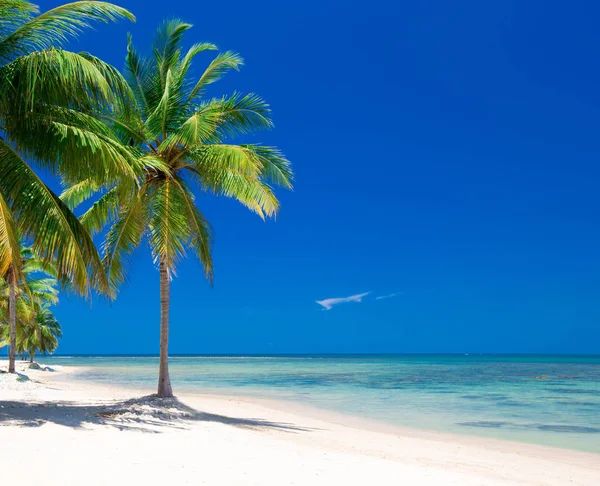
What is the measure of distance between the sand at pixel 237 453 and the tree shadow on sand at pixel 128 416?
21 millimetres

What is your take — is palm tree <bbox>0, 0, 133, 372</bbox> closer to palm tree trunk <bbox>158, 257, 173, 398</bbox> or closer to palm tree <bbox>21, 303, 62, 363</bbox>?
palm tree trunk <bbox>158, 257, 173, 398</bbox>

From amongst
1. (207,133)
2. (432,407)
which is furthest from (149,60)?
(432,407)

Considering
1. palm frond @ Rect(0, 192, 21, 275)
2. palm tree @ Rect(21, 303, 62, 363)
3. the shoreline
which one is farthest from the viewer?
palm tree @ Rect(21, 303, 62, 363)

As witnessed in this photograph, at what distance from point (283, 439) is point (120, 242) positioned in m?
5.95

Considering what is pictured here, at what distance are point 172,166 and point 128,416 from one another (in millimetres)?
5613

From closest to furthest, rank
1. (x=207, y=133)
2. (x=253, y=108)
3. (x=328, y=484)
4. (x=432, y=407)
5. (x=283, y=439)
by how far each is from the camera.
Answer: (x=328, y=484) < (x=283, y=439) < (x=207, y=133) < (x=253, y=108) < (x=432, y=407)

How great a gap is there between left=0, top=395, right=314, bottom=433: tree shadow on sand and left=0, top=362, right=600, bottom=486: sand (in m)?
0.02

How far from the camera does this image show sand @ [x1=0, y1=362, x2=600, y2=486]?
6055 mm

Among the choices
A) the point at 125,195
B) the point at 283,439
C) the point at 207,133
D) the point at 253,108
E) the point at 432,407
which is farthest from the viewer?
the point at 432,407

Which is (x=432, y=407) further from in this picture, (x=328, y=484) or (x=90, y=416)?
(x=328, y=484)

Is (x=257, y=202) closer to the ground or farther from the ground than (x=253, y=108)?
closer to the ground

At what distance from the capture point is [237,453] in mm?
7652

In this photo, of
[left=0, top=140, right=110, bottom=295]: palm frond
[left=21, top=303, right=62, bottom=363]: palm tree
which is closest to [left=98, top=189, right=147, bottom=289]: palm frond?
[left=0, top=140, right=110, bottom=295]: palm frond

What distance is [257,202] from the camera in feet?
44.0
